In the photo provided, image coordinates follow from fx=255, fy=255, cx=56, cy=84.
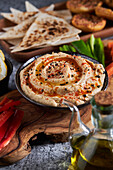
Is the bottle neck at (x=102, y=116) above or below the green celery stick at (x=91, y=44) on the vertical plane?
above

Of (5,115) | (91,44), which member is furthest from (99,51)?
(5,115)

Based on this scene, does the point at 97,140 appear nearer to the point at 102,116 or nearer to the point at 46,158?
the point at 102,116

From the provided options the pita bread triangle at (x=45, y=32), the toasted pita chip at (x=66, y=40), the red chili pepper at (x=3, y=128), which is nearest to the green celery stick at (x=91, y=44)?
the toasted pita chip at (x=66, y=40)

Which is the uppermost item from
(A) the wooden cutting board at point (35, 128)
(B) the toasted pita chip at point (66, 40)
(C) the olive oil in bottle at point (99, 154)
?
(C) the olive oil in bottle at point (99, 154)

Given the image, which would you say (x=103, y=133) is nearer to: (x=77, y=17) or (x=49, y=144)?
(x=49, y=144)

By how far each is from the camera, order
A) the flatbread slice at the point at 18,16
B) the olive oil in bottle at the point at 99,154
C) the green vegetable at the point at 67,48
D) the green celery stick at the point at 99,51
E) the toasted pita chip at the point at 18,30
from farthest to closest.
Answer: the flatbread slice at the point at 18,16 < the toasted pita chip at the point at 18,30 < the green vegetable at the point at 67,48 < the green celery stick at the point at 99,51 < the olive oil in bottle at the point at 99,154

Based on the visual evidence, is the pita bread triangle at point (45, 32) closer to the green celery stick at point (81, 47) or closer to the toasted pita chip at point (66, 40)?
the toasted pita chip at point (66, 40)

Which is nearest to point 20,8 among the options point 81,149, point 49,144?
point 49,144

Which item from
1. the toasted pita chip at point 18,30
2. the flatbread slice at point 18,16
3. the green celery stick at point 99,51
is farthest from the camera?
the flatbread slice at point 18,16

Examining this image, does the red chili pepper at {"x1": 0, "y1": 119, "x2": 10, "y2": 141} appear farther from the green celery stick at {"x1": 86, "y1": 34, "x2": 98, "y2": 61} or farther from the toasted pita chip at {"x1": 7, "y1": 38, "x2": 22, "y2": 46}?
the toasted pita chip at {"x1": 7, "y1": 38, "x2": 22, "y2": 46}
